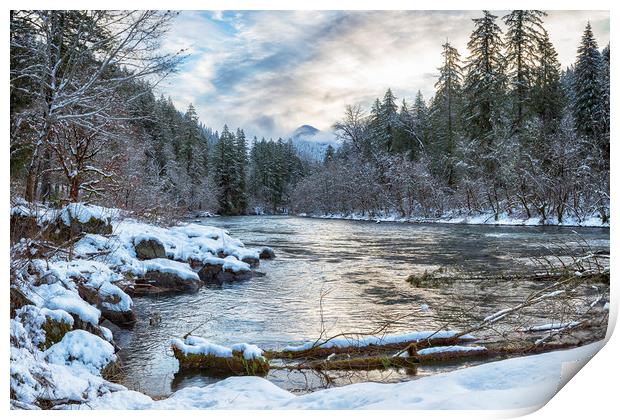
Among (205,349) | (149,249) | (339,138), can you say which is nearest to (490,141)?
(339,138)

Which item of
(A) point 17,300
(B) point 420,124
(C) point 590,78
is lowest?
(A) point 17,300

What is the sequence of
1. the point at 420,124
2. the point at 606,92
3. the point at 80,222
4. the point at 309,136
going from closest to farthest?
the point at 606,92, the point at 80,222, the point at 309,136, the point at 420,124

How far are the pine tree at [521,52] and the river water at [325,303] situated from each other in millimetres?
2276

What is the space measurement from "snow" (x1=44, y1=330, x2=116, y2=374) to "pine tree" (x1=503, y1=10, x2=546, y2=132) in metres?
4.50

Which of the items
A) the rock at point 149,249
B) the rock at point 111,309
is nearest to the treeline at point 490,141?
the rock at point 111,309

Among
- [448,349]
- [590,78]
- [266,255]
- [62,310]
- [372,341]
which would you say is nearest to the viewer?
[62,310]

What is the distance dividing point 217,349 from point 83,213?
3525 mm

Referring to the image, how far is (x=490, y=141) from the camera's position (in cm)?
1714

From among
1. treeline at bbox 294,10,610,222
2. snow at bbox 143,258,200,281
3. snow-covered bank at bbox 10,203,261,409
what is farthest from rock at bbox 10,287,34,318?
snow at bbox 143,258,200,281

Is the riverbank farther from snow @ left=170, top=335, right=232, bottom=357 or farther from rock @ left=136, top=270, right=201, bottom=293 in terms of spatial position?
snow @ left=170, top=335, right=232, bottom=357

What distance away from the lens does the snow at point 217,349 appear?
13.1 ft

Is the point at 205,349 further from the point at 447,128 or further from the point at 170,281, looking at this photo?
the point at 447,128
